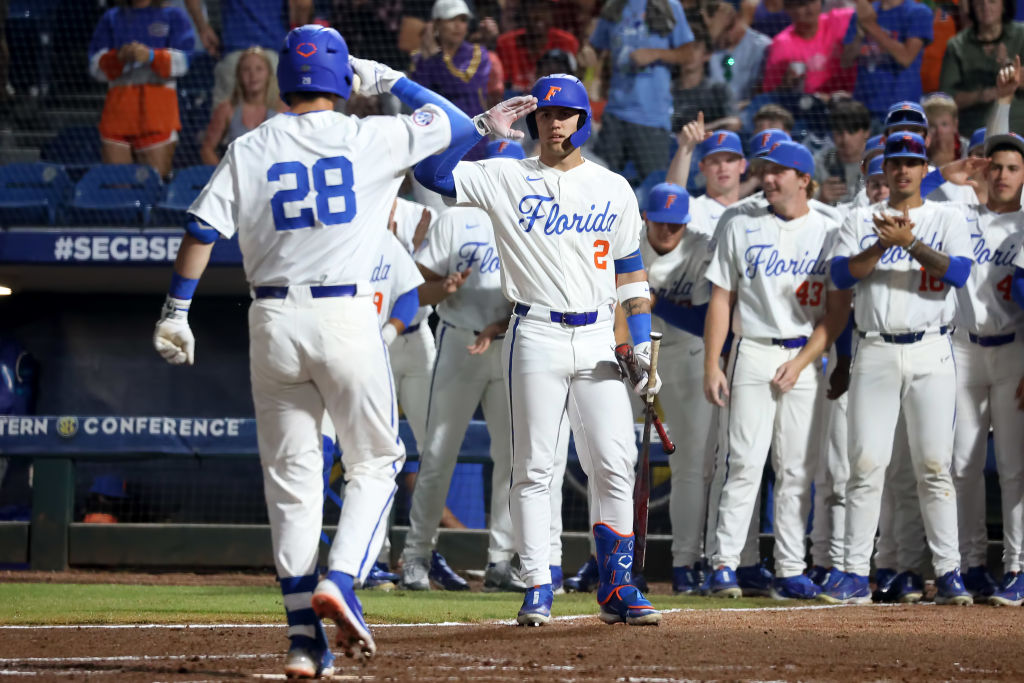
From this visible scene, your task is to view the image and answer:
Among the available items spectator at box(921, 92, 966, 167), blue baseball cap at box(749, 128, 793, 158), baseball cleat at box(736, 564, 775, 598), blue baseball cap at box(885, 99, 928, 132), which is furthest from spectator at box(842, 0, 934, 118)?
baseball cleat at box(736, 564, 775, 598)

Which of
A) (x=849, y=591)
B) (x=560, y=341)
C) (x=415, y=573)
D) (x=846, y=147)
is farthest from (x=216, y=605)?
(x=846, y=147)

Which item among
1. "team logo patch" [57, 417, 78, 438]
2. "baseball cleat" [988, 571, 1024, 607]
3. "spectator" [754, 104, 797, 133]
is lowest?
"baseball cleat" [988, 571, 1024, 607]

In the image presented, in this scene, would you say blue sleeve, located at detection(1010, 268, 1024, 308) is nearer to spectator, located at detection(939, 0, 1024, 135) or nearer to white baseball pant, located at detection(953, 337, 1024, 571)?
white baseball pant, located at detection(953, 337, 1024, 571)

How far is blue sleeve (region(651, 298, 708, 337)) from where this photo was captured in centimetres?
669

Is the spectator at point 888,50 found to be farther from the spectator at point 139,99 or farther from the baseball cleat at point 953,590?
the spectator at point 139,99


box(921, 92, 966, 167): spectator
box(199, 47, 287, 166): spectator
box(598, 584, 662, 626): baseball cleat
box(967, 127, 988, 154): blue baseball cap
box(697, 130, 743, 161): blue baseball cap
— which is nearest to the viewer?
box(598, 584, 662, 626): baseball cleat

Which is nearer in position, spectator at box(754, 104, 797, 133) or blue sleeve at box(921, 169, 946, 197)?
blue sleeve at box(921, 169, 946, 197)

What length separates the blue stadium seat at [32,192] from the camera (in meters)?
9.15

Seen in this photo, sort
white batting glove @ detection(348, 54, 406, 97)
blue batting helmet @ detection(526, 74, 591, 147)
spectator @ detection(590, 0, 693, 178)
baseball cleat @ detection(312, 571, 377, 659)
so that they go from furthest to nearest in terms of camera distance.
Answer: spectator @ detection(590, 0, 693, 178) → blue batting helmet @ detection(526, 74, 591, 147) → white batting glove @ detection(348, 54, 406, 97) → baseball cleat @ detection(312, 571, 377, 659)

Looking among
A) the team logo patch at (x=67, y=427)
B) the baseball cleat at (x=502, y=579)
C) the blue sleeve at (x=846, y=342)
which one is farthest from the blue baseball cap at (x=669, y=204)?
the team logo patch at (x=67, y=427)

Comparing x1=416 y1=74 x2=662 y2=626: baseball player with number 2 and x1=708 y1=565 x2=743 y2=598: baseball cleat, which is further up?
x1=416 y1=74 x2=662 y2=626: baseball player with number 2

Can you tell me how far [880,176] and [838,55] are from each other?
3.15m

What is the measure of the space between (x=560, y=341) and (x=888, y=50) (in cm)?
578

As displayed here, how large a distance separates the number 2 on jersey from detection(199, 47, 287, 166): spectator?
619 centimetres
